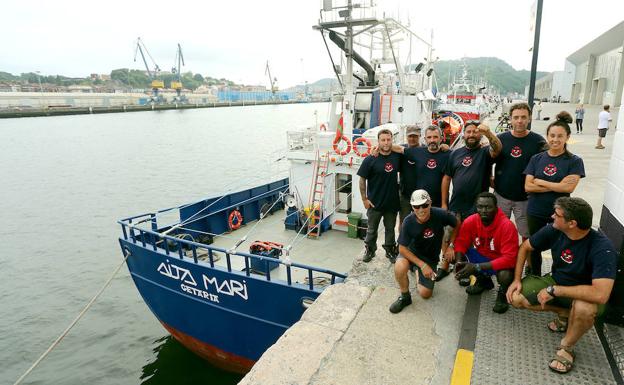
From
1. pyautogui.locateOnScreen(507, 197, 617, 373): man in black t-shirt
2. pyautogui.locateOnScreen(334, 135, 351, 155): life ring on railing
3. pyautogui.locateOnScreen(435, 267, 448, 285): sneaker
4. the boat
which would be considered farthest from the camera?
pyautogui.locateOnScreen(334, 135, 351, 155): life ring on railing

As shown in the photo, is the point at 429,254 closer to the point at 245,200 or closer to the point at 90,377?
the point at 245,200

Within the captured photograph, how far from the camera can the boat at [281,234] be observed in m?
6.61

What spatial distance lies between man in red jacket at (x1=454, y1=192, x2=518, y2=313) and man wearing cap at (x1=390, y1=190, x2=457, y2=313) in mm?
239

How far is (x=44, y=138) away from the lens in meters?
46.7

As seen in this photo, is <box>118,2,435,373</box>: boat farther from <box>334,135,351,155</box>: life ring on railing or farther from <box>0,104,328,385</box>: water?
<box>0,104,328,385</box>: water

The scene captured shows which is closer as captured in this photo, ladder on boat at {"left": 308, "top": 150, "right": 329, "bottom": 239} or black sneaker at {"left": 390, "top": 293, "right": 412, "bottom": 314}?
black sneaker at {"left": 390, "top": 293, "right": 412, "bottom": 314}

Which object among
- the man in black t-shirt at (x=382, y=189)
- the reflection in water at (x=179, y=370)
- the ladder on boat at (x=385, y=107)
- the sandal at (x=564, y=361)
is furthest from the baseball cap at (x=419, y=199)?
the ladder on boat at (x=385, y=107)

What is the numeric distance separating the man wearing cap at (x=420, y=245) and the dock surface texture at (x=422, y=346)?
168mm

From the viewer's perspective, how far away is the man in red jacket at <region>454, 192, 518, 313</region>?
151 inches

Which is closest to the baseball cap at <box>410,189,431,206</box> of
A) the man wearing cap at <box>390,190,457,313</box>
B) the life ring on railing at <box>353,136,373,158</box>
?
the man wearing cap at <box>390,190,457,313</box>

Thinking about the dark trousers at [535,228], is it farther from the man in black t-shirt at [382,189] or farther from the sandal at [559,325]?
the man in black t-shirt at [382,189]

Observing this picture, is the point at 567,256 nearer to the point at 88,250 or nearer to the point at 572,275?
the point at 572,275

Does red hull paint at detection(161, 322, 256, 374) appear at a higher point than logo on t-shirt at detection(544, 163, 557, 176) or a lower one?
lower

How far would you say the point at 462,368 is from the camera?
3.28m
